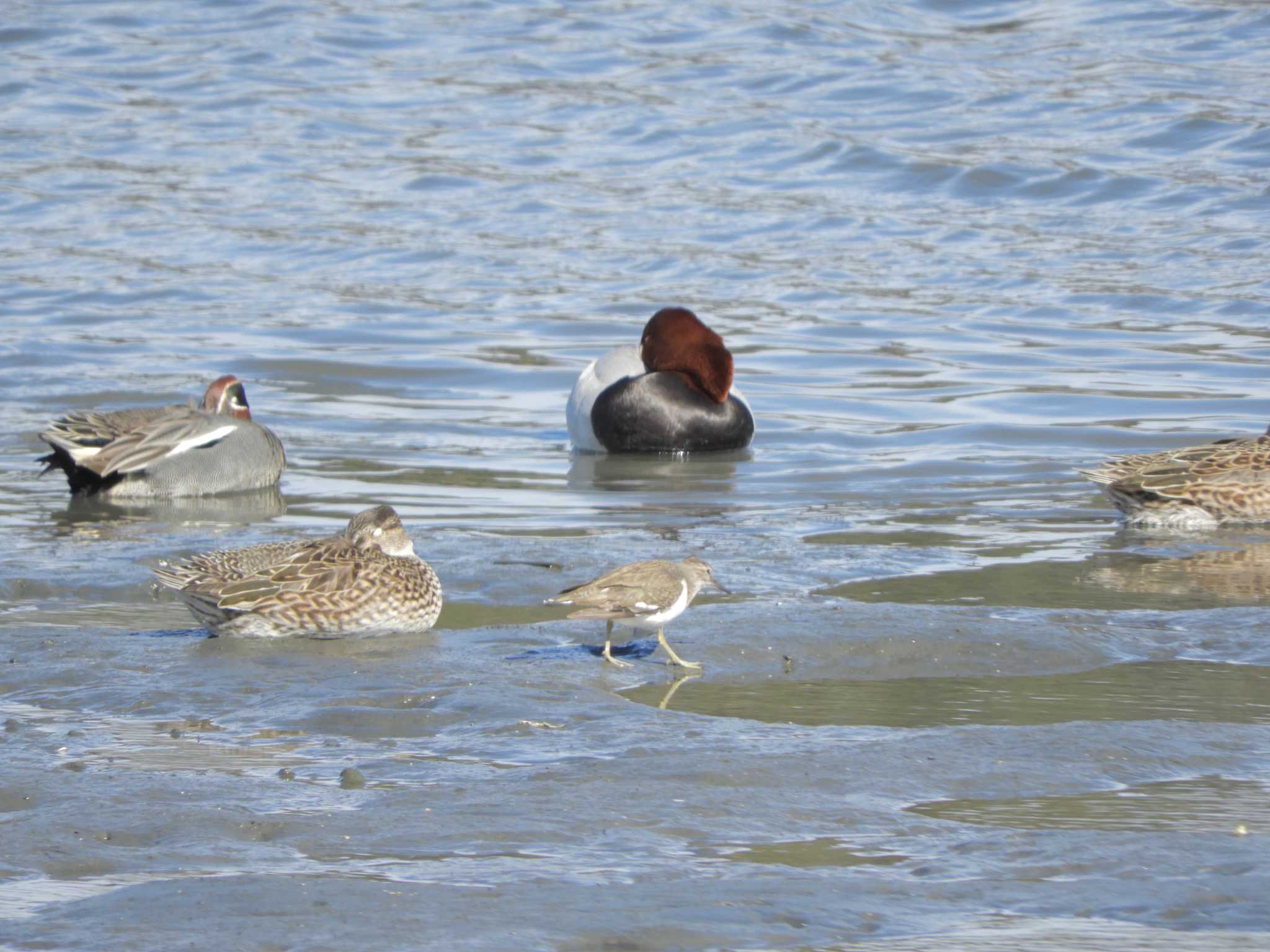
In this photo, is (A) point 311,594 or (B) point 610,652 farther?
(A) point 311,594

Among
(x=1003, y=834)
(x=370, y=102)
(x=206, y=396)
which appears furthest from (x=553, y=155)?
(x=1003, y=834)

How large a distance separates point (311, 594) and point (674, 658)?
1.30m

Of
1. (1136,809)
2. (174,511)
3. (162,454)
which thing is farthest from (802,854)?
(162,454)

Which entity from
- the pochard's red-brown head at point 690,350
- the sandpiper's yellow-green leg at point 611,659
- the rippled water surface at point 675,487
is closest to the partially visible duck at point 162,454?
the rippled water surface at point 675,487

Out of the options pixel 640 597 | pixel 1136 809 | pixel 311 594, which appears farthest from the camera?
pixel 311 594

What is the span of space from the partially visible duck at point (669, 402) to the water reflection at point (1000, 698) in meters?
7.28

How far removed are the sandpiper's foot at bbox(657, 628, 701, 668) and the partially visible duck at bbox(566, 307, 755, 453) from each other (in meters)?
7.10

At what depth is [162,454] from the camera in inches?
456

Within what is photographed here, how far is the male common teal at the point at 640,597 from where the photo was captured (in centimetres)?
653

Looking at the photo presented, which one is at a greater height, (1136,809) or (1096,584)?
(1136,809)

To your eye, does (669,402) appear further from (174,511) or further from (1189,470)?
(1189,470)

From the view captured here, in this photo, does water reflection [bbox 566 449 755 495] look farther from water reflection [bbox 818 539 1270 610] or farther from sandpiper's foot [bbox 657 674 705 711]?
sandpiper's foot [bbox 657 674 705 711]

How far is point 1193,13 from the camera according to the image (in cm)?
3031

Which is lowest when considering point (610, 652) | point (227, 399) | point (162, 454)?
point (162, 454)
